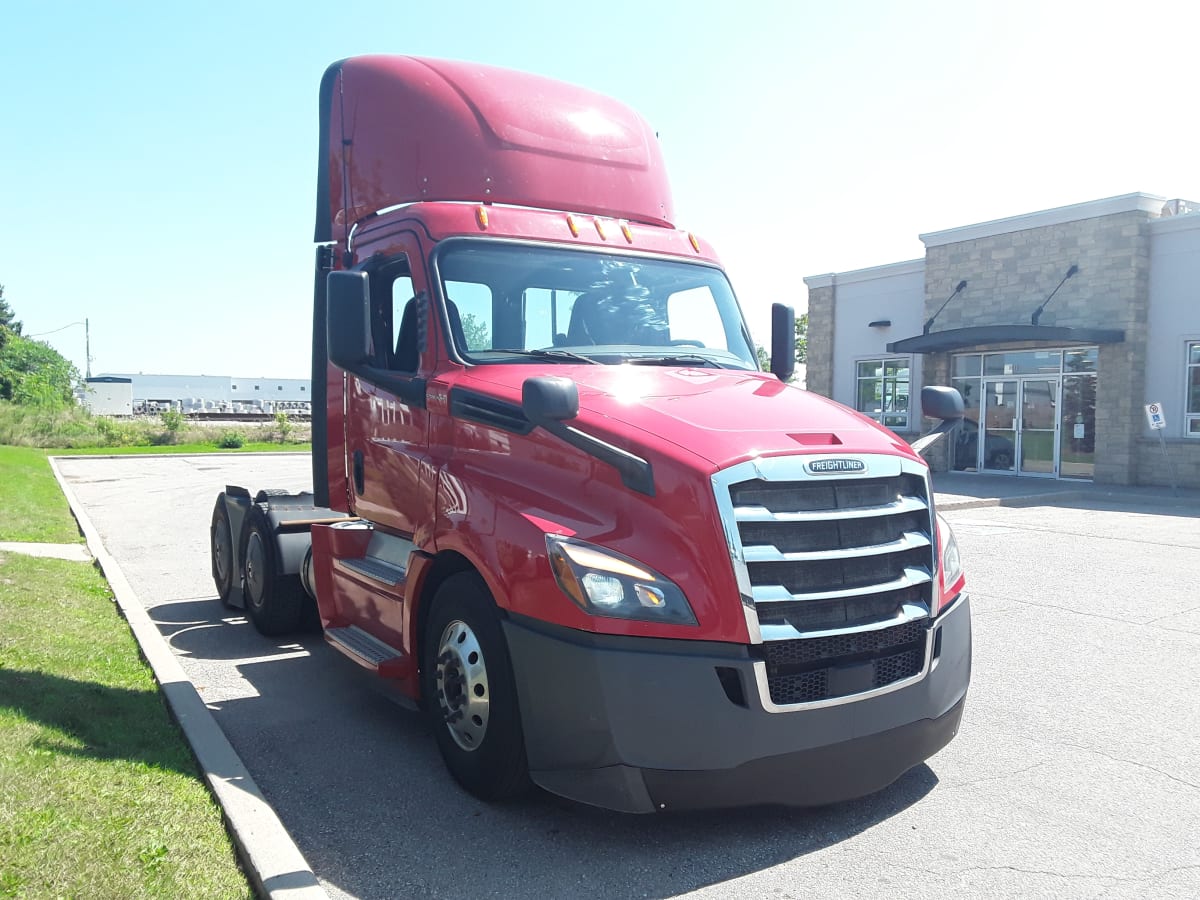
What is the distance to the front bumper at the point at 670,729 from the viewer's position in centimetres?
355

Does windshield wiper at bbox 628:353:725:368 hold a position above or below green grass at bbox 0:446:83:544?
above

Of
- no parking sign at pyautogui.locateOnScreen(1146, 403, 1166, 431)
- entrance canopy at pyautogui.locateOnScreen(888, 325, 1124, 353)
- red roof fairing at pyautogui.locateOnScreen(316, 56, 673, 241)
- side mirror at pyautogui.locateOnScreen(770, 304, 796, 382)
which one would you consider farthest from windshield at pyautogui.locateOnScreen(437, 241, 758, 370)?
entrance canopy at pyautogui.locateOnScreen(888, 325, 1124, 353)

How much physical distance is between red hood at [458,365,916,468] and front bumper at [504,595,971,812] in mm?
831

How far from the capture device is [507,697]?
3982 millimetres

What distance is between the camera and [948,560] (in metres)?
4.44

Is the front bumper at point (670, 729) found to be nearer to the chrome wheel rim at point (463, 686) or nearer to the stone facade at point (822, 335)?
the chrome wheel rim at point (463, 686)

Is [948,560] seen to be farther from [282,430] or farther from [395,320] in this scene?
[282,430]

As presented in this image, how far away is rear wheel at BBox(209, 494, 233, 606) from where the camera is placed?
8312 mm

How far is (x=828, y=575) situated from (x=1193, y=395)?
20.3 m

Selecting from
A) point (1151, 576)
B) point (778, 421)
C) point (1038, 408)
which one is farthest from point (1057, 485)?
point (778, 421)

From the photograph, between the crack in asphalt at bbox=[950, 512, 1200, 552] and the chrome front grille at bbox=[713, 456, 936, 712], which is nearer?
the chrome front grille at bbox=[713, 456, 936, 712]

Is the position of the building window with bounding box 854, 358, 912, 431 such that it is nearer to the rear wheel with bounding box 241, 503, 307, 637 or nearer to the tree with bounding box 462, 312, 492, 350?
the rear wheel with bounding box 241, 503, 307, 637

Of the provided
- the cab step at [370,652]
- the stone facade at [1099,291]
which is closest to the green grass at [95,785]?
the cab step at [370,652]

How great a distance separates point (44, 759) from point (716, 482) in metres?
3.29
